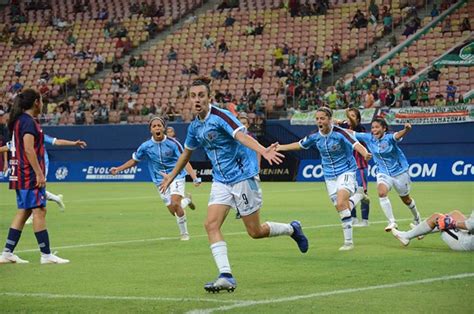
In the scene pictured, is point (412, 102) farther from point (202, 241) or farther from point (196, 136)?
point (196, 136)

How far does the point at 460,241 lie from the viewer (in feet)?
45.7

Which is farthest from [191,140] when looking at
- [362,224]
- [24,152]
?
[362,224]

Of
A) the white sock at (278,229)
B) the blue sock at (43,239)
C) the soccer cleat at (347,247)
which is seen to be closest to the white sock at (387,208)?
the soccer cleat at (347,247)

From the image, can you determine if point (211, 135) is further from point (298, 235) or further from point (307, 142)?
point (307, 142)

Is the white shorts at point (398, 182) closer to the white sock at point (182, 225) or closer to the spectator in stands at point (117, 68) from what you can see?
the white sock at point (182, 225)

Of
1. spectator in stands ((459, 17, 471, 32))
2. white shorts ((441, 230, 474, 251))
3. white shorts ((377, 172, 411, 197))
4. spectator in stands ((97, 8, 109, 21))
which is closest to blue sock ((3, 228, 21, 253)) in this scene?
white shorts ((441, 230, 474, 251))

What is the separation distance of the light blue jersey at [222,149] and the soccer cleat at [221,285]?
1.26 m

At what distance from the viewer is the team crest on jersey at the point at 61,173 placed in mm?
44875

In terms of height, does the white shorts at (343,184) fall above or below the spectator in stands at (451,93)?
above

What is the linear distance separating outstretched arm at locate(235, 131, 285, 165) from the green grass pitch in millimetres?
1373

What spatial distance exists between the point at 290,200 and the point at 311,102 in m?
14.1

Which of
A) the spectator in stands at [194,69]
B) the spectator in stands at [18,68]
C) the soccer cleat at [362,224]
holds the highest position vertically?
the soccer cleat at [362,224]

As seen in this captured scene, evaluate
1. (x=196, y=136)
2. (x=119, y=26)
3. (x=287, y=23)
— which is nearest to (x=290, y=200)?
(x=196, y=136)

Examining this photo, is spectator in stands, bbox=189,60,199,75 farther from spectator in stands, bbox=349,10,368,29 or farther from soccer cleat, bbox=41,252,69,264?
soccer cleat, bbox=41,252,69,264
